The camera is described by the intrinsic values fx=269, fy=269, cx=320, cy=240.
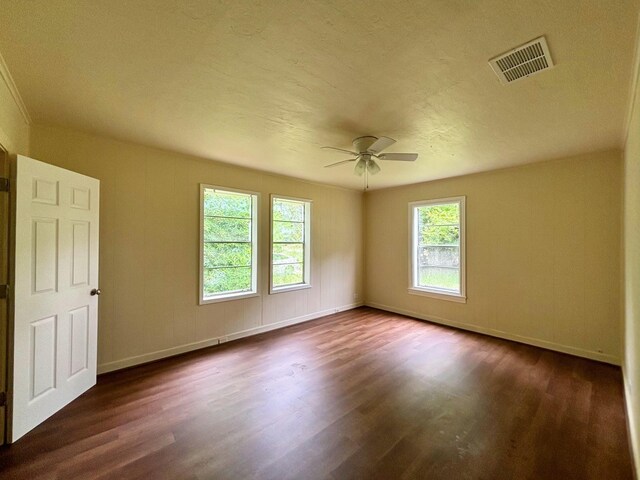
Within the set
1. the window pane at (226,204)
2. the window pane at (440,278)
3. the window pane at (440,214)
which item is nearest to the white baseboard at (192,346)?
the window pane at (226,204)

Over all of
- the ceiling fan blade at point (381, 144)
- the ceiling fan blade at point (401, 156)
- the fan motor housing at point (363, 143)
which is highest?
the fan motor housing at point (363, 143)

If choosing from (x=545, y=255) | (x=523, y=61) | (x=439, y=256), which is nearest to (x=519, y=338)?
(x=545, y=255)

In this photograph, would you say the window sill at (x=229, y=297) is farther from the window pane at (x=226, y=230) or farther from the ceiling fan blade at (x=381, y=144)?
the ceiling fan blade at (x=381, y=144)

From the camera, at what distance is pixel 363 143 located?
285 centimetres

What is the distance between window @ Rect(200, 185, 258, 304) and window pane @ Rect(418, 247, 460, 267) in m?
3.17

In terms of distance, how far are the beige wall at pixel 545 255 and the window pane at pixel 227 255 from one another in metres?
3.39

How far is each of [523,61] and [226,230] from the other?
12.3ft

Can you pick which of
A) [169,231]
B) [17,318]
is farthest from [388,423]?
[169,231]

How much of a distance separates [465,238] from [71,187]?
17.2 ft

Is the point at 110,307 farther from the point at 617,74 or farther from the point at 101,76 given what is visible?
the point at 617,74

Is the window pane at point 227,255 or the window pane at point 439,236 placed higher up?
the window pane at point 439,236

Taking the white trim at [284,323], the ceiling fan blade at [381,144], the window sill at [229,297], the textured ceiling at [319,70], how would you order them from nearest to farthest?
the textured ceiling at [319,70]
the ceiling fan blade at [381,144]
the window sill at [229,297]
the white trim at [284,323]

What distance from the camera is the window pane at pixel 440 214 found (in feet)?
15.7

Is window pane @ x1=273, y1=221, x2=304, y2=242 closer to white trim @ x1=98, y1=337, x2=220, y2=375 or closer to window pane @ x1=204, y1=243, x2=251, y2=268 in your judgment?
window pane @ x1=204, y1=243, x2=251, y2=268
